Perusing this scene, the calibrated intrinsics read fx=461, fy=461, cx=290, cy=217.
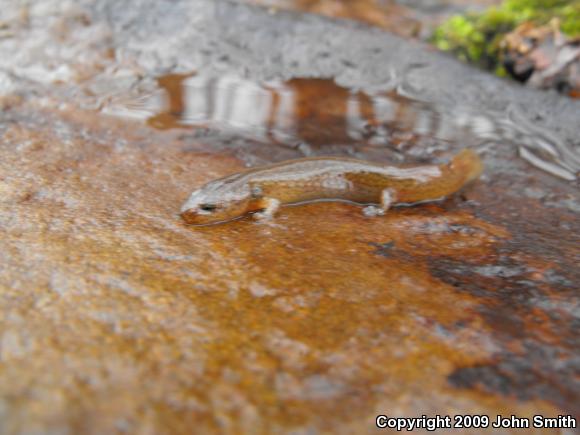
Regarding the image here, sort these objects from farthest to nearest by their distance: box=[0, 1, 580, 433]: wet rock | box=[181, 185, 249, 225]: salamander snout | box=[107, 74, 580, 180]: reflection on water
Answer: box=[107, 74, 580, 180]: reflection on water
box=[181, 185, 249, 225]: salamander snout
box=[0, 1, 580, 433]: wet rock

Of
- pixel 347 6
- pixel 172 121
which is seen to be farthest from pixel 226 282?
pixel 347 6

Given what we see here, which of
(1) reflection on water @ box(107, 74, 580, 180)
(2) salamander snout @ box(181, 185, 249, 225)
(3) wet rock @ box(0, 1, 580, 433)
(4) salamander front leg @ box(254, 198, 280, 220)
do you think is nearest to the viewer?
(3) wet rock @ box(0, 1, 580, 433)

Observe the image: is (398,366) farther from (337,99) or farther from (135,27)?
(135,27)

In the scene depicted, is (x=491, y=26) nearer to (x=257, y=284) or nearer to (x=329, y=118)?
(x=329, y=118)

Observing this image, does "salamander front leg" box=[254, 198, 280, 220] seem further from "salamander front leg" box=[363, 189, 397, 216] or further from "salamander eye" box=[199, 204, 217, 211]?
"salamander front leg" box=[363, 189, 397, 216]

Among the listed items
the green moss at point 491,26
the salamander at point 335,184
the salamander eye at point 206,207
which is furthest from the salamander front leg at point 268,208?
the green moss at point 491,26

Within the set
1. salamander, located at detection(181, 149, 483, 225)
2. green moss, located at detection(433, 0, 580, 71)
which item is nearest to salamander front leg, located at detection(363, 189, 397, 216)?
salamander, located at detection(181, 149, 483, 225)

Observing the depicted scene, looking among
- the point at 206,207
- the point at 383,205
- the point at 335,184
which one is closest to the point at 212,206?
the point at 206,207
